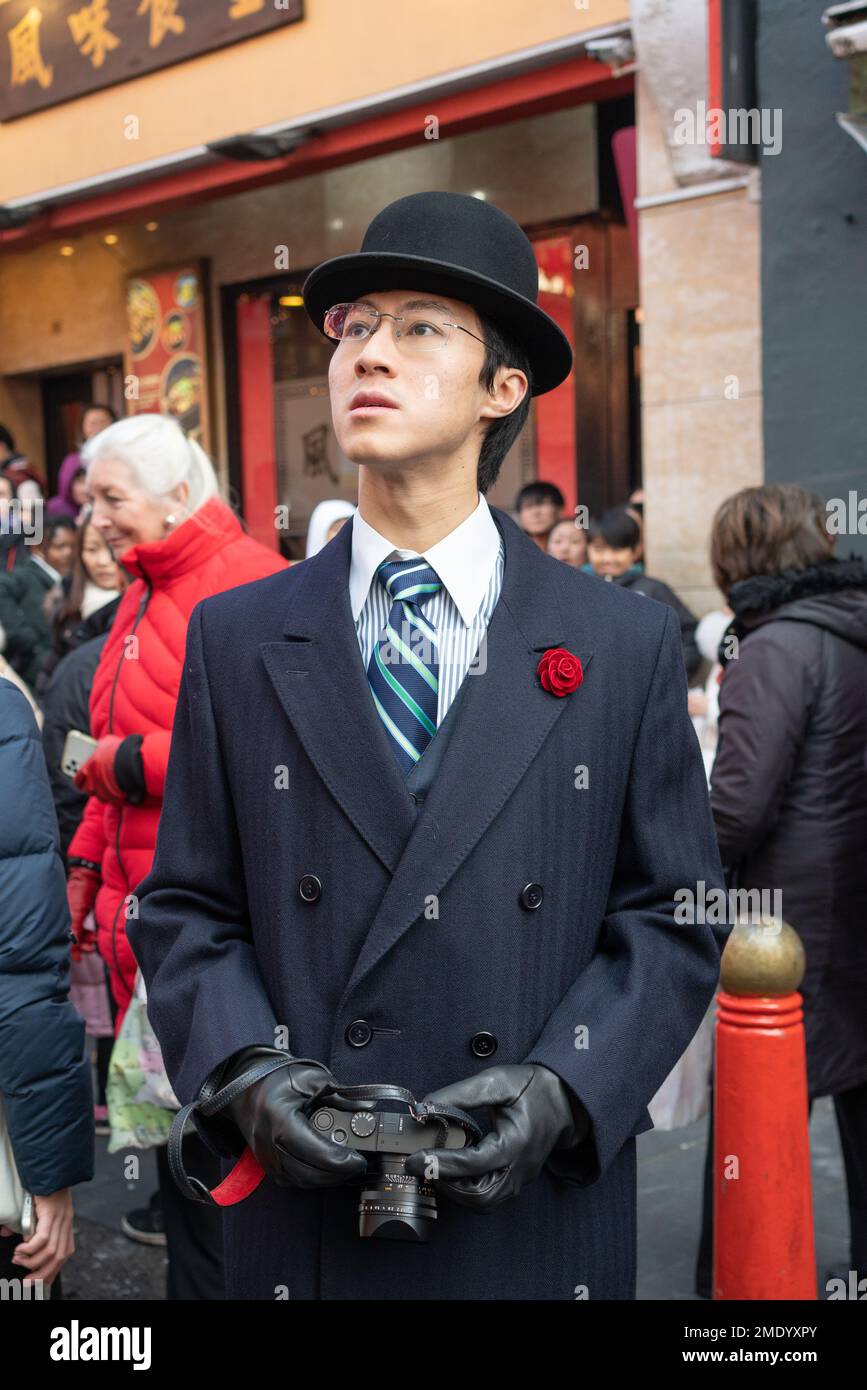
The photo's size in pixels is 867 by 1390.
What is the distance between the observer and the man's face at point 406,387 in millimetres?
2064

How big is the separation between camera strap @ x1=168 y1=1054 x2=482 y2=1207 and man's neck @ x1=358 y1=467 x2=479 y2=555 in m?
0.78

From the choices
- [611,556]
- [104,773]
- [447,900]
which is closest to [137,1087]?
[104,773]

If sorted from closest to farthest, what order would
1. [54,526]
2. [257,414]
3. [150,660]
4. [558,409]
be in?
[150,660] → [54,526] → [558,409] → [257,414]

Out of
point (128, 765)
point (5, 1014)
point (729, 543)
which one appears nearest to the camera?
point (5, 1014)

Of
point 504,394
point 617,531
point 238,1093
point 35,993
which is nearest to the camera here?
point 238,1093

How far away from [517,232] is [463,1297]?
60.9 inches

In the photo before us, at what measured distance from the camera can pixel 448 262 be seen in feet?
6.73

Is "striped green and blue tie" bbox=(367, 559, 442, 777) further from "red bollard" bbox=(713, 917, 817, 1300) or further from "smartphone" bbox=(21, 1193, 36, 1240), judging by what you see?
"red bollard" bbox=(713, 917, 817, 1300)

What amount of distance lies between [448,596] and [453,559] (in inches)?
2.2

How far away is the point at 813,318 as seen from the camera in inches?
279

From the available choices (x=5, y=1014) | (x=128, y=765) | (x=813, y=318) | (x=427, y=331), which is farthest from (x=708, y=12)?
(x=5, y=1014)

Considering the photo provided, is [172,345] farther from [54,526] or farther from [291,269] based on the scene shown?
[54,526]

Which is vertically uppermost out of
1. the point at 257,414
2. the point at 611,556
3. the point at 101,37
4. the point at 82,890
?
the point at 101,37
